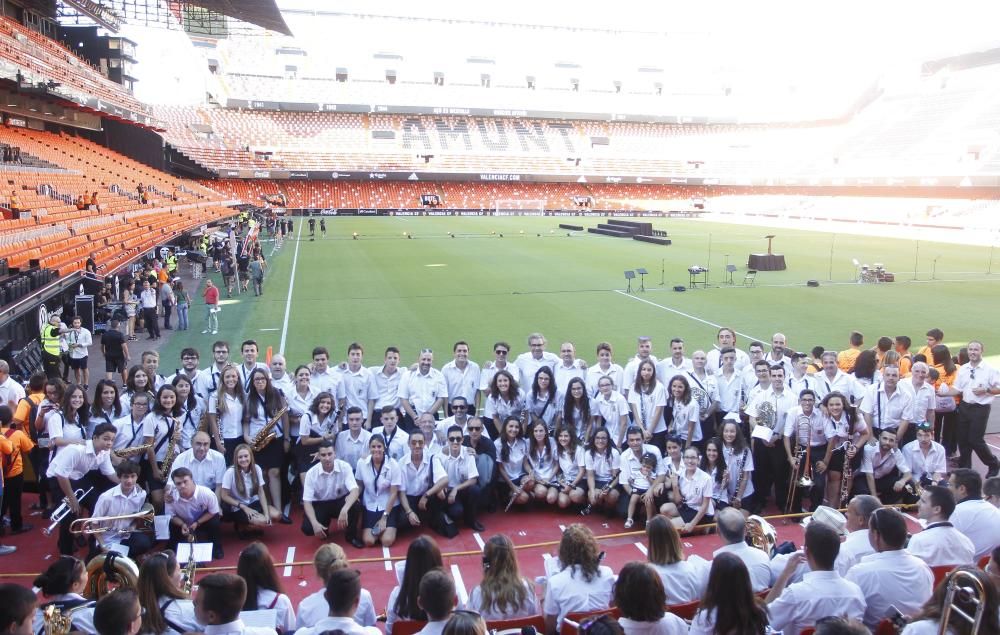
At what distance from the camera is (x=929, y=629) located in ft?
15.2

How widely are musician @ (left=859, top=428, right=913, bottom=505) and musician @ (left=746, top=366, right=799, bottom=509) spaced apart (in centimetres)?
92

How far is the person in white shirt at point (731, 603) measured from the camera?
480 cm

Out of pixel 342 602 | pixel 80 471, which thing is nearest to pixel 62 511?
pixel 80 471

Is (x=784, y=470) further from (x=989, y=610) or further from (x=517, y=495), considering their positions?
(x=989, y=610)

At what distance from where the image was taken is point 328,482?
8.95 m

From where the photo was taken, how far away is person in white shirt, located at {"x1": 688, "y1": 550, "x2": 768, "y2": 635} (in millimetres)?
4797

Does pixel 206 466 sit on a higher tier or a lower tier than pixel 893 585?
lower

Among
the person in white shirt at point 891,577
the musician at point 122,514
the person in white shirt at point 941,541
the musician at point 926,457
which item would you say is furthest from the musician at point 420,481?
the musician at point 926,457

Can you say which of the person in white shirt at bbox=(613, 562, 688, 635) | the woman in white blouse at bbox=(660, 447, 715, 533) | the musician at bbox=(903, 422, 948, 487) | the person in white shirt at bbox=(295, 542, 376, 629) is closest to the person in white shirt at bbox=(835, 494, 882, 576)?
the person in white shirt at bbox=(613, 562, 688, 635)

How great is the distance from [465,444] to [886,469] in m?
5.08

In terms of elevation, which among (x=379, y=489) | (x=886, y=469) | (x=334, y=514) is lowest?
(x=334, y=514)

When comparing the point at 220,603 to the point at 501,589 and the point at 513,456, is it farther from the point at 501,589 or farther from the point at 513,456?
the point at 513,456

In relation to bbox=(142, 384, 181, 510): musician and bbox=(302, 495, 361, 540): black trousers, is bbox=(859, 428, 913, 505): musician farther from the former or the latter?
bbox=(142, 384, 181, 510): musician

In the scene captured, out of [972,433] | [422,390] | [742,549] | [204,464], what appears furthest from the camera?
[422,390]
